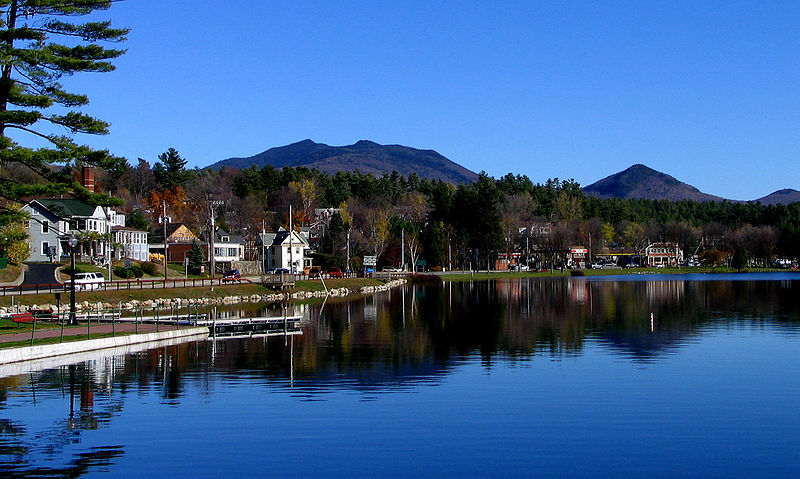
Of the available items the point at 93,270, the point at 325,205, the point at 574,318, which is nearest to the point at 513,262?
the point at 325,205

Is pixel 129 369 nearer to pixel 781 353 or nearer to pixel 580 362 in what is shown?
pixel 580 362

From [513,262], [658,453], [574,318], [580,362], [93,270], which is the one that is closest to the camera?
[658,453]

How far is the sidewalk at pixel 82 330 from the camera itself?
121 feet

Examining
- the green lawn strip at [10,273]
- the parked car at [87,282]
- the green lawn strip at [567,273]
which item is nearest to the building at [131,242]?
the green lawn strip at [10,273]

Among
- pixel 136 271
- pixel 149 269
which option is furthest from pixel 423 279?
pixel 136 271

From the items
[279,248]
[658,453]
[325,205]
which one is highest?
[325,205]

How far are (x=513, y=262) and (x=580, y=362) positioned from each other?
515 feet

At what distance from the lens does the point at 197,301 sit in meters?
71.2

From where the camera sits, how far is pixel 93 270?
88.6 meters

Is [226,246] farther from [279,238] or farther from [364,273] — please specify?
[364,273]

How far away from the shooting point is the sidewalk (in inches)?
1454

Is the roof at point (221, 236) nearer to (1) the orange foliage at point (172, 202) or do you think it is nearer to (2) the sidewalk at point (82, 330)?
(1) the orange foliage at point (172, 202)

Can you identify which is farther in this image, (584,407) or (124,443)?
(584,407)

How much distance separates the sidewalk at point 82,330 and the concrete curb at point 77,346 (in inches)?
32.6
